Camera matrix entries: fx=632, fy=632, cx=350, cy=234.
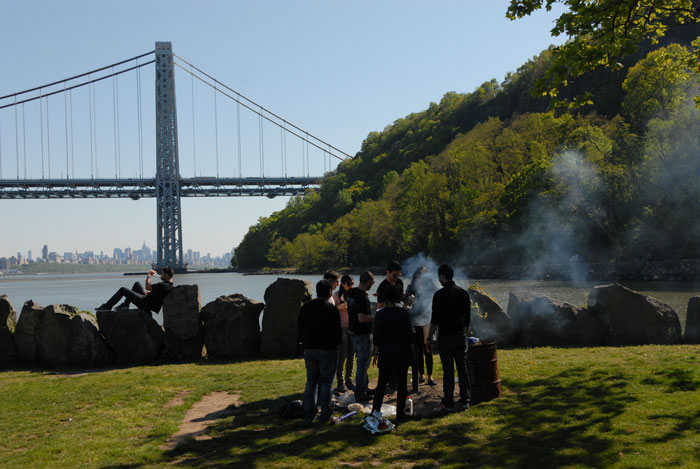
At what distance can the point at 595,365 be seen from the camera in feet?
33.3

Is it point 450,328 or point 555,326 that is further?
point 555,326

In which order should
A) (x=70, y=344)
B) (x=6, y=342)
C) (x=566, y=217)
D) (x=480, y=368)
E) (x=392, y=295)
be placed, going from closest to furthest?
1. (x=392, y=295)
2. (x=480, y=368)
3. (x=70, y=344)
4. (x=6, y=342)
5. (x=566, y=217)

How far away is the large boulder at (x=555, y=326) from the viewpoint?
43.2 feet

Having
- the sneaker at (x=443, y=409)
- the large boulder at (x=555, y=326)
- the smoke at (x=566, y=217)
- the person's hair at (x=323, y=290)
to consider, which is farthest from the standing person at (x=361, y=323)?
the smoke at (x=566, y=217)

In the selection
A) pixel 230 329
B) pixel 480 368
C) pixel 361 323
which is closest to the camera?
pixel 480 368

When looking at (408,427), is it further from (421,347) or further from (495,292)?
(495,292)

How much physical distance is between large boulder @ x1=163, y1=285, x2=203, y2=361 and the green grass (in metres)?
2.67

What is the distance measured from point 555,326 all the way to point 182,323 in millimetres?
7847

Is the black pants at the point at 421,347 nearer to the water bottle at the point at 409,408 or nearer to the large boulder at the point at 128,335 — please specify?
the water bottle at the point at 409,408

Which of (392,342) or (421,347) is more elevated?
(392,342)

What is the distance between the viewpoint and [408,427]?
285 inches

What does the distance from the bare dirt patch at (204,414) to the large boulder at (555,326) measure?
6643 millimetres

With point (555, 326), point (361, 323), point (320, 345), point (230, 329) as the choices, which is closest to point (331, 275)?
point (361, 323)

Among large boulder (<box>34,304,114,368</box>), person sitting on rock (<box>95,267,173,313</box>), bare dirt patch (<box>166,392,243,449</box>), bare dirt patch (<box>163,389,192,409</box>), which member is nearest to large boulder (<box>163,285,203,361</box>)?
person sitting on rock (<box>95,267,173,313</box>)
